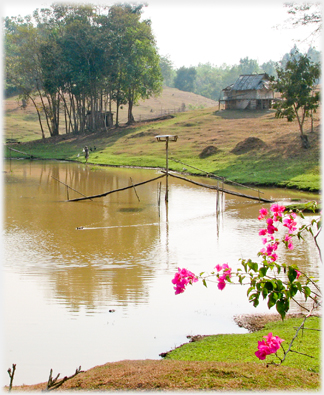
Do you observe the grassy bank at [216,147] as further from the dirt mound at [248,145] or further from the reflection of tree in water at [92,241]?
the reflection of tree in water at [92,241]

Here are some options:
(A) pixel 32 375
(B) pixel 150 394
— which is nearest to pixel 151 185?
(A) pixel 32 375

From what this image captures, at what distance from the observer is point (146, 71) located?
49031 millimetres

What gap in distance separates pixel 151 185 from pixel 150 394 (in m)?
21.5

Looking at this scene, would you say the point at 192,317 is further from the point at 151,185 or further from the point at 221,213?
the point at 151,185

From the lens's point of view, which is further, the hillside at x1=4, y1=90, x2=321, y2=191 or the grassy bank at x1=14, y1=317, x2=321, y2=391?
the hillside at x1=4, y1=90, x2=321, y2=191

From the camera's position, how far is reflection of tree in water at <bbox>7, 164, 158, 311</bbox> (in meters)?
9.94

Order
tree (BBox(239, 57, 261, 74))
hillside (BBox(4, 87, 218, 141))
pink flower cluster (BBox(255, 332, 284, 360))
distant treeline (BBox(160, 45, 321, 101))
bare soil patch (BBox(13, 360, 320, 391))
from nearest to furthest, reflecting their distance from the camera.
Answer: pink flower cluster (BBox(255, 332, 284, 360)) → bare soil patch (BBox(13, 360, 320, 391)) → hillside (BBox(4, 87, 218, 141)) → distant treeline (BBox(160, 45, 321, 101)) → tree (BBox(239, 57, 261, 74))

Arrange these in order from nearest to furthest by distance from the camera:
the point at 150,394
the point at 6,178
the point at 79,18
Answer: the point at 150,394 → the point at 6,178 → the point at 79,18

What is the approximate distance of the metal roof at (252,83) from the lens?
48.8 metres

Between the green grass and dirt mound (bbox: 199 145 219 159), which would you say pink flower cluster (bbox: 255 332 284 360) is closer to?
the green grass

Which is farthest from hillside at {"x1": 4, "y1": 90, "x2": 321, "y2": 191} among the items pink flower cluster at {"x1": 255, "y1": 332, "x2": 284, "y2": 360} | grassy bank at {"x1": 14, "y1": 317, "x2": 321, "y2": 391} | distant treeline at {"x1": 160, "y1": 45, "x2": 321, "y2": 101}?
distant treeline at {"x1": 160, "y1": 45, "x2": 321, "y2": 101}

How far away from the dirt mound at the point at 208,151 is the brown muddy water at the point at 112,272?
38.5 ft

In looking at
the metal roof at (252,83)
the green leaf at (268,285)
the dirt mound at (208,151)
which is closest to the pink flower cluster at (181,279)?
the green leaf at (268,285)

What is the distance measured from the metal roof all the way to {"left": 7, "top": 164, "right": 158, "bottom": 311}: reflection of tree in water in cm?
2743
